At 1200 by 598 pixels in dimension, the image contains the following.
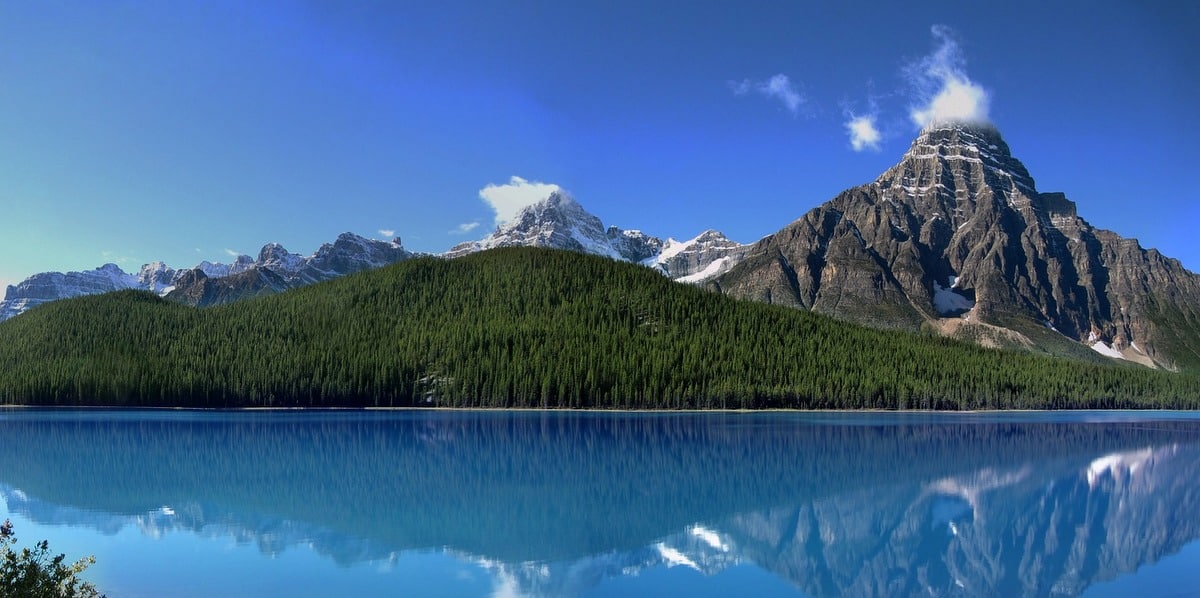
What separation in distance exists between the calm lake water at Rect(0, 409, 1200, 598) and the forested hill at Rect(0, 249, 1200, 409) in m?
75.4

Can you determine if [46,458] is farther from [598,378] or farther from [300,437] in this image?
[598,378]

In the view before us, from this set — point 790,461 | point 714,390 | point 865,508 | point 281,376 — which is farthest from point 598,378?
point 865,508

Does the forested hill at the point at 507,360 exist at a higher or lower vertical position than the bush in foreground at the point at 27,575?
higher

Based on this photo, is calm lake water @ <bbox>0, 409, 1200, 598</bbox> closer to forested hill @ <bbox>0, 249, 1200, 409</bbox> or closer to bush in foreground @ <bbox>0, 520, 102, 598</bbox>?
bush in foreground @ <bbox>0, 520, 102, 598</bbox>

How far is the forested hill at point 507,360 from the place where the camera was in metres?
150

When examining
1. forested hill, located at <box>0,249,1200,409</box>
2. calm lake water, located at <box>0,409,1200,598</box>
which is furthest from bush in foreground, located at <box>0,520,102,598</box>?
forested hill, located at <box>0,249,1200,409</box>

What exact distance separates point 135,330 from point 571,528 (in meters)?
180

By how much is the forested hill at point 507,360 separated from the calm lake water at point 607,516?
75410 millimetres

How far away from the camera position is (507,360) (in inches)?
6225

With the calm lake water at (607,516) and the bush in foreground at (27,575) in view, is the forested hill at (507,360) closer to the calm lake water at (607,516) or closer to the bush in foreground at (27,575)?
the calm lake water at (607,516)

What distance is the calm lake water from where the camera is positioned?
28281 mm

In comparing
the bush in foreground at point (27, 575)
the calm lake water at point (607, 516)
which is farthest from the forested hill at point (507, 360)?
the bush in foreground at point (27, 575)

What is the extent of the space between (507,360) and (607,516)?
121 m

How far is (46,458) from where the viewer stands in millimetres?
61656
